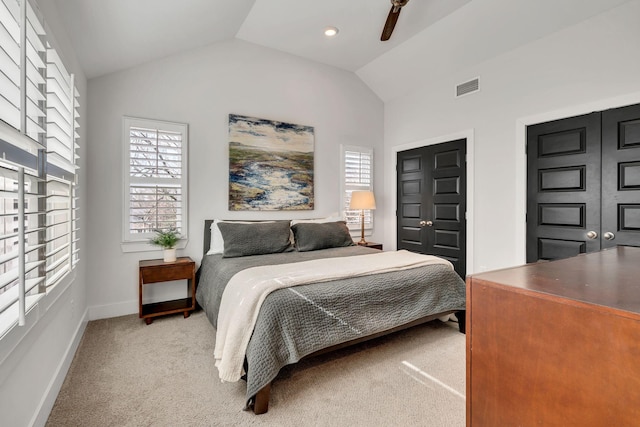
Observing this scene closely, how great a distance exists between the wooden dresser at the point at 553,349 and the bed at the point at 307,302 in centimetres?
120

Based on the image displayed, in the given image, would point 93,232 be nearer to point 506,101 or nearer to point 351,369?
point 351,369

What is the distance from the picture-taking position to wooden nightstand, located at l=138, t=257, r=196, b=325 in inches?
116

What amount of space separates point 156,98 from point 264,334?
9.44 feet

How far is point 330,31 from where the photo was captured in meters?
3.62

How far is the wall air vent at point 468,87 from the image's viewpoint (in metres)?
3.73

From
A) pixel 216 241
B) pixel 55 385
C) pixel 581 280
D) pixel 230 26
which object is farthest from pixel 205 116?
pixel 581 280

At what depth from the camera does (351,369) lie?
7.16ft

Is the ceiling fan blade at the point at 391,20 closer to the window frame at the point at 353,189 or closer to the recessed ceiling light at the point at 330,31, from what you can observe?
the recessed ceiling light at the point at 330,31

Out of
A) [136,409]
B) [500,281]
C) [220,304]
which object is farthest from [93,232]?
[500,281]

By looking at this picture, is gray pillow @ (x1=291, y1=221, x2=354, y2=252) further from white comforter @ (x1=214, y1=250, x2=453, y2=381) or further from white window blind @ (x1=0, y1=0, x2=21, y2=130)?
white window blind @ (x1=0, y1=0, x2=21, y2=130)

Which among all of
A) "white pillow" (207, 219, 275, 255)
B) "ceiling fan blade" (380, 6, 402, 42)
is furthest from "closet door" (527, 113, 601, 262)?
"white pillow" (207, 219, 275, 255)

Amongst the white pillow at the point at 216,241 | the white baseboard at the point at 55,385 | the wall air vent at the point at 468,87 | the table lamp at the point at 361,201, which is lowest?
the white baseboard at the point at 55,385

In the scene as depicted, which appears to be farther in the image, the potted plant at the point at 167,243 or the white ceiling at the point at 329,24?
the potted plant at the point at 167,243

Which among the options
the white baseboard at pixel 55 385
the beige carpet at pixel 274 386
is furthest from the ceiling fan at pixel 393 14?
the white baseboard at pixel 55 385
